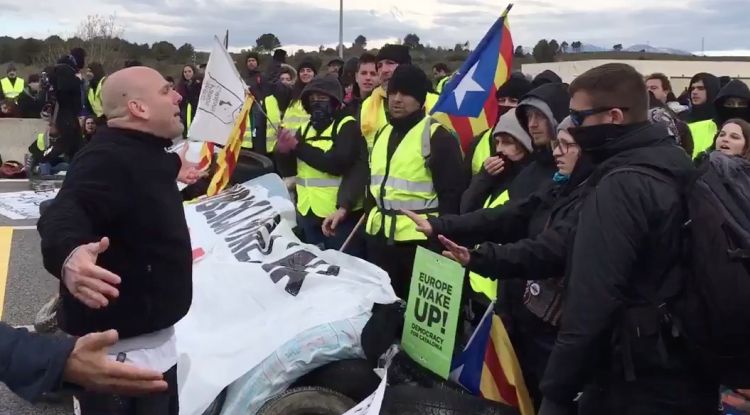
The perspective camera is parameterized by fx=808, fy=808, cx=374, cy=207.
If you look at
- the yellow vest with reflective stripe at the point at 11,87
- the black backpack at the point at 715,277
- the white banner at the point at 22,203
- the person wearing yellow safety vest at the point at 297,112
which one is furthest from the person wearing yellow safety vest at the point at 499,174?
Result: the yellow vest with reflective stripe at the point at 11,87

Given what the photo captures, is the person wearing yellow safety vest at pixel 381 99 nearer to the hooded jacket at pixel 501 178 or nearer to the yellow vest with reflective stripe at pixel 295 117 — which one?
the yellow vest with reflective stripe at pixel 295 117

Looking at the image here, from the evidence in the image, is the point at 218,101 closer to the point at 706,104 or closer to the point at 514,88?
the point at 514,88

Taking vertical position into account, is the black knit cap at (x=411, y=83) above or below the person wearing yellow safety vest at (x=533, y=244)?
above

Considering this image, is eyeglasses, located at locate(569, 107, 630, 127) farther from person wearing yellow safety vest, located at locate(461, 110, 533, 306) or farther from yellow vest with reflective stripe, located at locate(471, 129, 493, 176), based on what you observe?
yellow vest with reflective stripe, located at locate(471, 129, 493, 176)

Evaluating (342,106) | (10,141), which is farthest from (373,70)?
(10,141)

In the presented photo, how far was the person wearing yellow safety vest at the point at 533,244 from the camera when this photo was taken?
286cm

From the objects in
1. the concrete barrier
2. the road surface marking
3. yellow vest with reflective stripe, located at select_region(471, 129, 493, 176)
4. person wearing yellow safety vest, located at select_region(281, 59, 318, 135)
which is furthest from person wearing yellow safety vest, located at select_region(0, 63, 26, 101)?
yellow vest with reflective stripe, located at select_region(471, 129, 493, 176)

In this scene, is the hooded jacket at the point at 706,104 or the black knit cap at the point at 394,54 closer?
the black knit cap at the point at 394,54

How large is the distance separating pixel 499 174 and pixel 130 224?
211 cm

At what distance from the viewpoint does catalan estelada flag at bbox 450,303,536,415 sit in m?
3.29

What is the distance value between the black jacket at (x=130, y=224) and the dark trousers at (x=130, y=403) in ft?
0.72

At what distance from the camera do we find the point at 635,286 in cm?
243

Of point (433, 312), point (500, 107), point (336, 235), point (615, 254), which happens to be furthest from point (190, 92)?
point (615, 254)

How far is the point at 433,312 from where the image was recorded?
3.41 m
